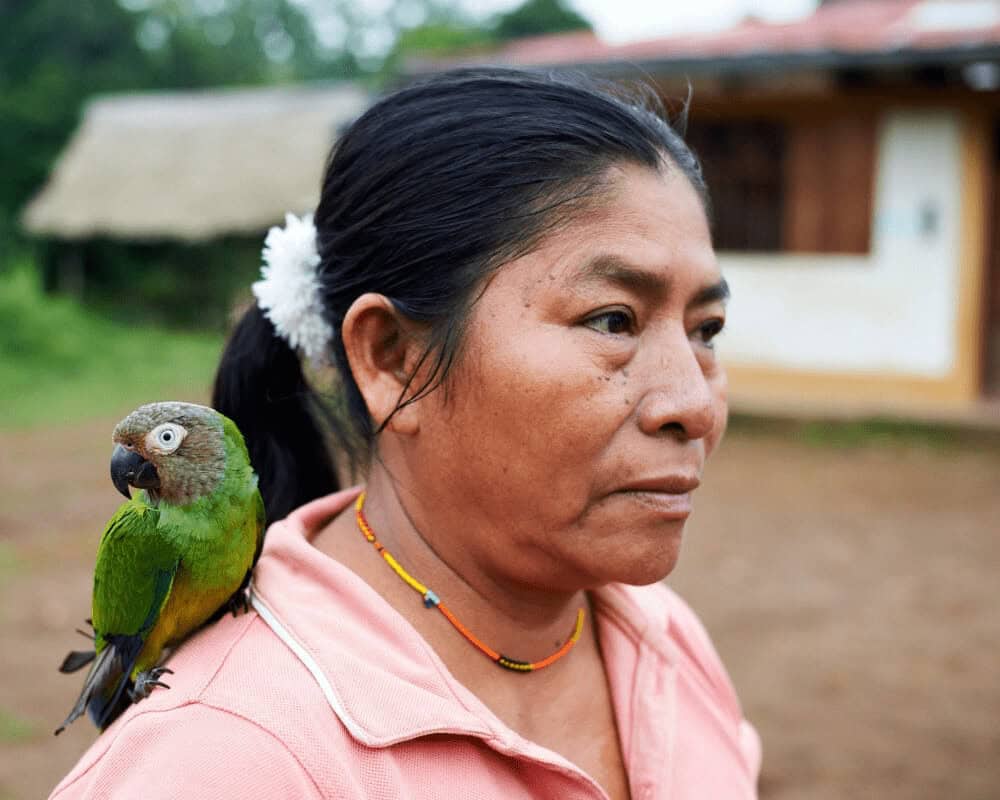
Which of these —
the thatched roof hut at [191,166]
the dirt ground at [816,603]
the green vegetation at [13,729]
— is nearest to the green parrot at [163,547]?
the dirt ground at [816,603]

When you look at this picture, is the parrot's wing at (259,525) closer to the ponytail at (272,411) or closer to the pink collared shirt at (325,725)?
the pink collared shirt at (325,725)

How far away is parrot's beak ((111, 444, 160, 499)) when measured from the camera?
4.77ft

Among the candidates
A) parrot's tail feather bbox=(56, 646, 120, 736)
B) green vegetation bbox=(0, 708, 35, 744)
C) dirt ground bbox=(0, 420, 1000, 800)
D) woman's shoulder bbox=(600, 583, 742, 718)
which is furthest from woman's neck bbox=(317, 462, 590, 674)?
green vegetation bbox=(0, 708, 35, 744)

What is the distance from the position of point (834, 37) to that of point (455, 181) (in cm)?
1002

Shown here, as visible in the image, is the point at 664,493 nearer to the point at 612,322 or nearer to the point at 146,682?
the point at 612,322

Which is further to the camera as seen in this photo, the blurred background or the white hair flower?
the blurred background

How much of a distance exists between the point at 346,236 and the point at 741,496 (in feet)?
24.1

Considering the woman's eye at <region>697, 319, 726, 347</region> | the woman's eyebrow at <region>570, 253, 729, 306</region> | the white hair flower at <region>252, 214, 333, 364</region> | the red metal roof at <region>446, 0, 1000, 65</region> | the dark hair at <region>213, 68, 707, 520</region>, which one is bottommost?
the red metal roof at <region>446, 0, 1000, 65</region>

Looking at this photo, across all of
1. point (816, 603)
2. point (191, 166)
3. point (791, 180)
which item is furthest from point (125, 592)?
point (191, 166)

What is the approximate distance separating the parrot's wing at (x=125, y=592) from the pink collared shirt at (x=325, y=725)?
0.08 m

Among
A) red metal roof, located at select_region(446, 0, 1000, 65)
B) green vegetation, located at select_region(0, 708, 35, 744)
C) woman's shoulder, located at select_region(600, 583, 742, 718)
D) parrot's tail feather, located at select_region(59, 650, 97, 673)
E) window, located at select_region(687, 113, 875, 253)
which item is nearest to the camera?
parrot's tail feather, located at select_region(59, 650, 97, 673)

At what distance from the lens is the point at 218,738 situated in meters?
1.23

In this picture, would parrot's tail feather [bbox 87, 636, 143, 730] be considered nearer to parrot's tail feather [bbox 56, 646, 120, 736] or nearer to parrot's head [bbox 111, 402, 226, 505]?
parrot's tail feather [bbox 56, 646, 120, 736]

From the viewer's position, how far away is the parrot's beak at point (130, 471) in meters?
1.45
